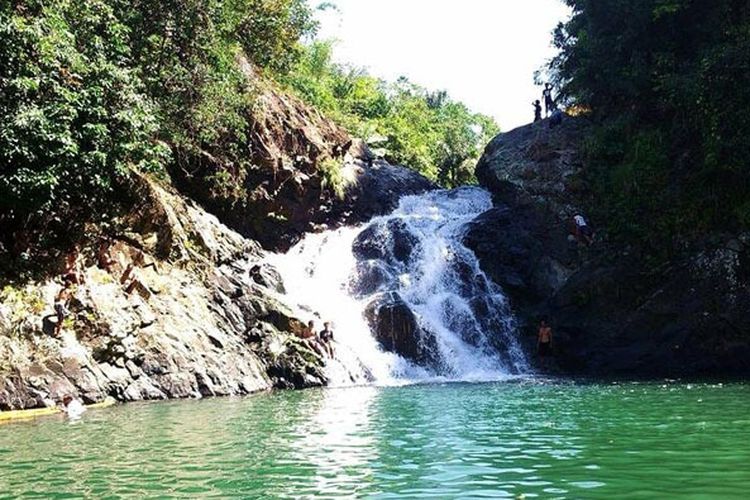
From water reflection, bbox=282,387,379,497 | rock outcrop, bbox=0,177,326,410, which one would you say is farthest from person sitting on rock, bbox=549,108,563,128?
water reflection, bbox=282,387,379,497

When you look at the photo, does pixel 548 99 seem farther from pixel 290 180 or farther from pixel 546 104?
pixel 290 180

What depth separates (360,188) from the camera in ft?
110

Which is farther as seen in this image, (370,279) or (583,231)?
(370,279)

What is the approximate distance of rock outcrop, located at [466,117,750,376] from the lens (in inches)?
878

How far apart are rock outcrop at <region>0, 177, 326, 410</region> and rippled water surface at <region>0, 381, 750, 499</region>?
219 cm

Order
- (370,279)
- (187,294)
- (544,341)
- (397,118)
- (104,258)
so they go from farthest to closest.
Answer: (397,118) < (370,279) < (544,341) < (187,294) < (104,258)

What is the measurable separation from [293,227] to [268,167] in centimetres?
275

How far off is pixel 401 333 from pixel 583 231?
25.7 feet

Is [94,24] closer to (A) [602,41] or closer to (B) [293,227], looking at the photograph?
(B) [293,227]

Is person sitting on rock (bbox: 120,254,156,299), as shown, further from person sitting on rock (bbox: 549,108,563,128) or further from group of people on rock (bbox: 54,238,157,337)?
person sitting on rock (bbox: 549,108,563,128)

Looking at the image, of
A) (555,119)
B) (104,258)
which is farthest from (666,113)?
(104,258)

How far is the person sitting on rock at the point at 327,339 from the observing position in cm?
2262

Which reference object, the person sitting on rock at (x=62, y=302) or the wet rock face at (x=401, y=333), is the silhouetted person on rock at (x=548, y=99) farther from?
the person sitting on rock at (x=62, y=302)

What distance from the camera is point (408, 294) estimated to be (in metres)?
26.5
